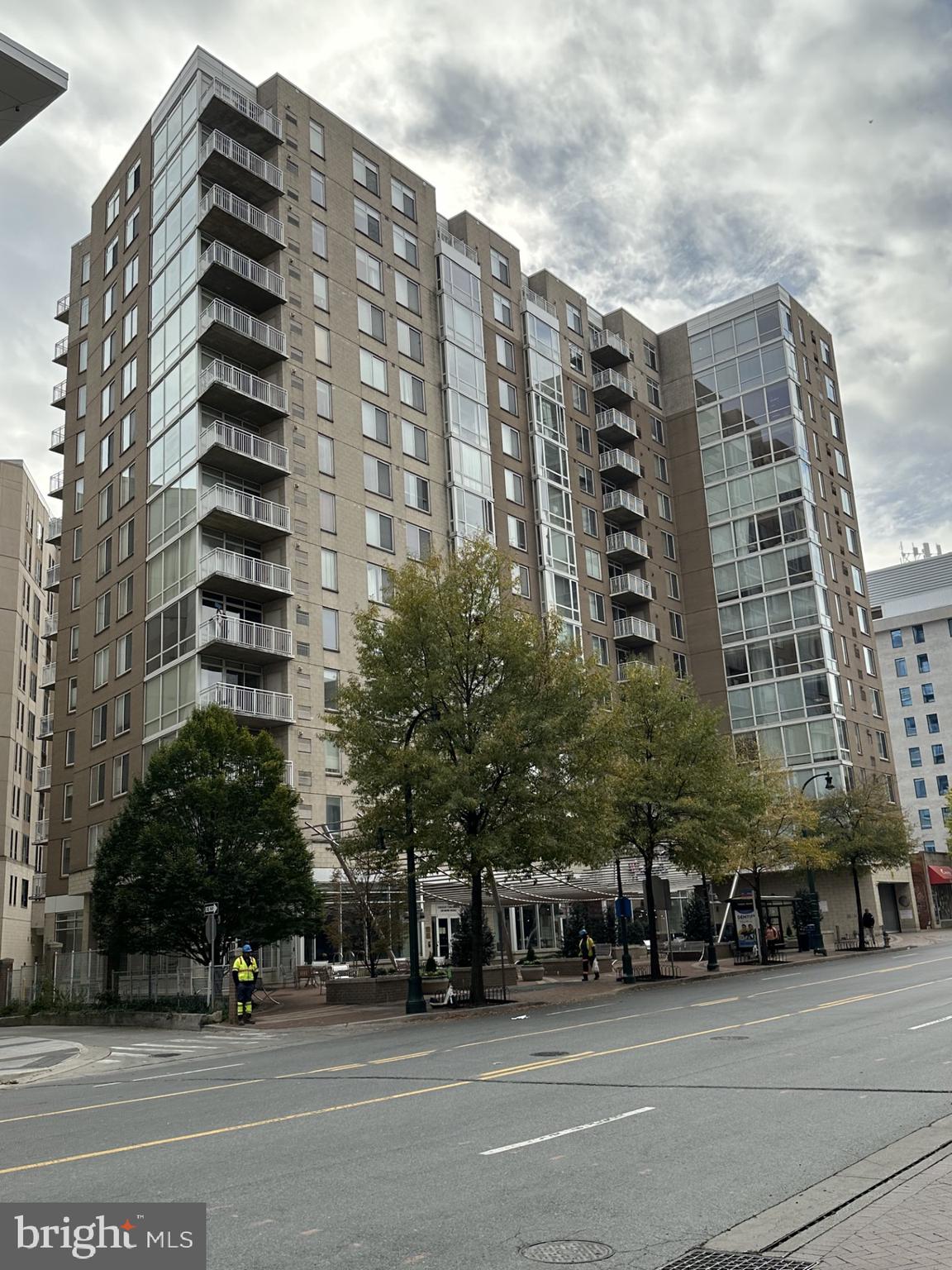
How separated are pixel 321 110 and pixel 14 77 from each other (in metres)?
44.0

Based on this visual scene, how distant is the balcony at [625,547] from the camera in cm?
6331

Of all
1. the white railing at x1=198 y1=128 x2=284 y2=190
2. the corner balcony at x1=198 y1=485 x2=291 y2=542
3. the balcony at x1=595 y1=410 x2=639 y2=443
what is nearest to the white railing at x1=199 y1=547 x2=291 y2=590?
the corner balcony at x1=198 y1=485 x2=291 y2=542

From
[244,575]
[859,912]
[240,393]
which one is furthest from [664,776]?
[859,912]

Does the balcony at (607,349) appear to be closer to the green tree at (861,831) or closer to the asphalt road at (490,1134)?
the green tree at (861,831)

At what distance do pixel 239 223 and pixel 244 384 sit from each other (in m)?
6.84

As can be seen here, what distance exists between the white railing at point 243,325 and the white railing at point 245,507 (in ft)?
19.3

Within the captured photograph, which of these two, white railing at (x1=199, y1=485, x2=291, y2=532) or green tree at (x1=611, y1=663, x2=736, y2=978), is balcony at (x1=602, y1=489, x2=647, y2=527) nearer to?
white railing at (x1=199, y1=485, x2=291, y2=532)

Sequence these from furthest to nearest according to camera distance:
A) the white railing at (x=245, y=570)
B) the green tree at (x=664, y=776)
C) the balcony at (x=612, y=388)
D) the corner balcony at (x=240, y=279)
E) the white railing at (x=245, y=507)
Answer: the balcony at (x=612, y=388), the corner balcony at (x=240, y=279), the white railing at (x=245, y=507), the white railing at (x=245, y=570), the green tree at (x=664, y=776)

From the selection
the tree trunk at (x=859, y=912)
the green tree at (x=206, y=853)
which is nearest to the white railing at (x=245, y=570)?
the green tree at (x=206, y=853)

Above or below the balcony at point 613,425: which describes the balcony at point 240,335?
below

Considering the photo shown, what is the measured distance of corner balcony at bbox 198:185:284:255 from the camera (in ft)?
142

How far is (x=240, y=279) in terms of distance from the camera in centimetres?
4334

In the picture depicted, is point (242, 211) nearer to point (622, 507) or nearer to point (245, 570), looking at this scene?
point (245, 570)

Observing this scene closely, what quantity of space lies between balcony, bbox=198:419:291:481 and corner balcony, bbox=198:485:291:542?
960 millimetres
